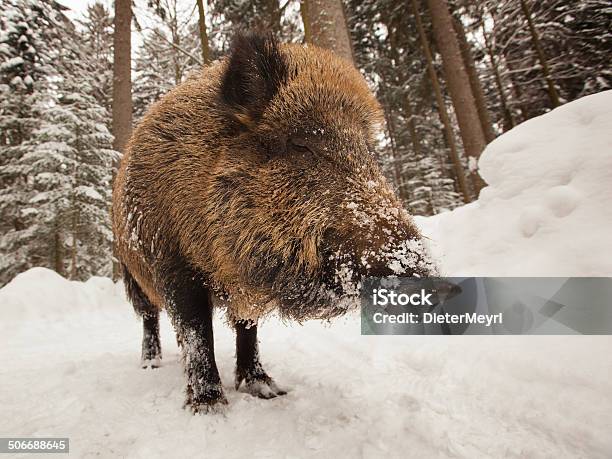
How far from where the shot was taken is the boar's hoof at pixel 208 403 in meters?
2.06

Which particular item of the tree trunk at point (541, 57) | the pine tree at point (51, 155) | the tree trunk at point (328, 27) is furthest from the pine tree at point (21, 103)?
the tree trunk at point (541, 57)

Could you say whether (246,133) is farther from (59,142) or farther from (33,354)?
(59,142)

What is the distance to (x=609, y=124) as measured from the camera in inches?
107

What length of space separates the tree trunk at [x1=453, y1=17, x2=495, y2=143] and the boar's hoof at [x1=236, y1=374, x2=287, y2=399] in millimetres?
11595

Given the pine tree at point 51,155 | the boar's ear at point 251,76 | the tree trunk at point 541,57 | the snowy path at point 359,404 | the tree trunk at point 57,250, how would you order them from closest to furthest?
the snowy path at point 359,404
the boar's ear at point 251,76
the tree trunk at point 541,57
the pine tree at point 51,155
the tree trunk at point 57,250

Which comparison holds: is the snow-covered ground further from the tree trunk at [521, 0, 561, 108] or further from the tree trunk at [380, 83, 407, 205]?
the tree trunk at [380, 83, 407, 205]

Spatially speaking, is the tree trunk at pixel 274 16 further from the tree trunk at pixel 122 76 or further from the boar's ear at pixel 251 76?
the boar's ear at pixel 251 76

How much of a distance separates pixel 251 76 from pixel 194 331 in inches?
60.9

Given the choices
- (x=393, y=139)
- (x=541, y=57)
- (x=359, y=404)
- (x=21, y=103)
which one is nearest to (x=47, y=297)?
(x=359, y=404)

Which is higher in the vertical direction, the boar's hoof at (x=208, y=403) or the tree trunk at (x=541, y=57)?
the tree trunk at (x=541, y=57)

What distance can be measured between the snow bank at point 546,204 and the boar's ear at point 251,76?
5.92 feet

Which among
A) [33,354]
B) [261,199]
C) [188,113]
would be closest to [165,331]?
[33,354]

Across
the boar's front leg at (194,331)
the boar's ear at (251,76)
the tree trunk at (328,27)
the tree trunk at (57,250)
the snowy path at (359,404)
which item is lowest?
the snowy path at (359,404)

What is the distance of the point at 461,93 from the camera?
348 inches
